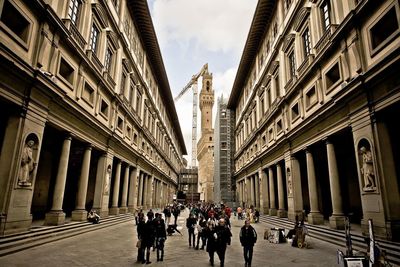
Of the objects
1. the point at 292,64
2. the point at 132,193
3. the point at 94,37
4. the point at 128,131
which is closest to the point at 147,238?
the point at 94,37

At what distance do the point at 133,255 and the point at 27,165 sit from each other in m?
5.90

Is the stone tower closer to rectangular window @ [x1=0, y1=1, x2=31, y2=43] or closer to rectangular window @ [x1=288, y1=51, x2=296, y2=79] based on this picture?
rectangular window @ [x1=288, y1=51, x2=296, y2=79]

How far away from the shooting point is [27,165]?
1096 cm

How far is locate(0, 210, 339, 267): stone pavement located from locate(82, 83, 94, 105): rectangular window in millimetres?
8807

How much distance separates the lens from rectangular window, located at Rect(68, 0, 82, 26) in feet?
50.3

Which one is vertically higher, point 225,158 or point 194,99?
point 194,99

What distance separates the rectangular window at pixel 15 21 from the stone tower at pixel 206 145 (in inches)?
2753

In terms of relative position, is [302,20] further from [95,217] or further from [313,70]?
[95,217]

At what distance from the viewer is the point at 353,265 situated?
235 inches

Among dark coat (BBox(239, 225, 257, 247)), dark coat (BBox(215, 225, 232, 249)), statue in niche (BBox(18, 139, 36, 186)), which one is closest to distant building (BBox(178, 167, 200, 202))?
statue in niche (BBox(18, 139, 36, 186))

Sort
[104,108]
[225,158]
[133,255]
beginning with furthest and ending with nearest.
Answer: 1. [225,158]
2. [104,108]
3. [133,255]

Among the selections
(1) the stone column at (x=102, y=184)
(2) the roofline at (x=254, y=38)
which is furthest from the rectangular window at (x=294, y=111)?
(1) the stone column at (x=102, y=184)

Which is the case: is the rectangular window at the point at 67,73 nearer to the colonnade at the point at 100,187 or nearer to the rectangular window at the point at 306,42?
the colonnade at the point at 100,187

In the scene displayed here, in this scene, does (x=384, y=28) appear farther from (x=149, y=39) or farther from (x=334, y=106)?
(x=149, y=39)
